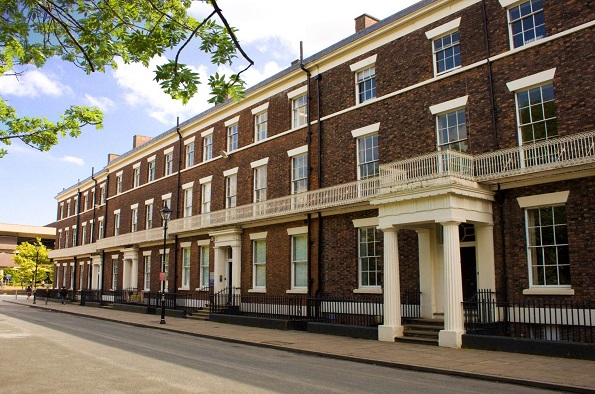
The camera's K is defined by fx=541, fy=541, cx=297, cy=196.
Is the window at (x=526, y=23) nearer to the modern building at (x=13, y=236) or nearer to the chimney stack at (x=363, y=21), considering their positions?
the chimney stack at (x=363, y=21)

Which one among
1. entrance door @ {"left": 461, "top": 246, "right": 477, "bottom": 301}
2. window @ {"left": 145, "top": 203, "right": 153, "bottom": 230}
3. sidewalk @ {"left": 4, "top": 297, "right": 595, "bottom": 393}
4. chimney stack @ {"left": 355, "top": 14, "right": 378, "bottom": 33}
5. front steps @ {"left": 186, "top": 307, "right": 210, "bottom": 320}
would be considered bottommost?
sidewalk @ {"left": 4, "top": 297, "right": 595, "bottom": 393}

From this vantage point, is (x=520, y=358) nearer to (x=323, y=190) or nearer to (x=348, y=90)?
(x=323, y=190)

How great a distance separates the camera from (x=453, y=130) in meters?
18.0

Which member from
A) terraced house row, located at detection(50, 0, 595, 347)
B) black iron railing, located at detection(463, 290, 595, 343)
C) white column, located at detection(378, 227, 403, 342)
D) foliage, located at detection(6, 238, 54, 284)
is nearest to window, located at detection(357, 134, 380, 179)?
terraced house row, located at detection(50, 0, 595, 347)

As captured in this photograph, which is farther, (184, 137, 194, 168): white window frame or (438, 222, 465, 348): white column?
(184, 137, 194, 168): white window frame

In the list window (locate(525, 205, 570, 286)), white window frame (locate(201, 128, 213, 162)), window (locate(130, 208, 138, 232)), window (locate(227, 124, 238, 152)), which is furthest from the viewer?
window (locate(130, 208, 138, 232))

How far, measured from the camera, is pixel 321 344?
Answer: 15680 mm

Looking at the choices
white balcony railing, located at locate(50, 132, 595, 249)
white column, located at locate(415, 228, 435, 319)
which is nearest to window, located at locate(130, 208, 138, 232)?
white balcony railing, located at locate(50, 132, 595, 249)

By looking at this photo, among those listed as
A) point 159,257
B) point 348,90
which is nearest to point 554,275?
point 348,90

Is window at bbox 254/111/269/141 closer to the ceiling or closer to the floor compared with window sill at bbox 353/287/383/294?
closer to the ceiling

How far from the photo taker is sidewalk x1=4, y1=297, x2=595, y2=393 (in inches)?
394

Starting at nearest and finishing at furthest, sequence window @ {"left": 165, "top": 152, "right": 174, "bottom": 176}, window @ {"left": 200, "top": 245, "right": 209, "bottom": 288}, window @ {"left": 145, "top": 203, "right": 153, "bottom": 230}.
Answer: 1. window @ {"left": 200, "top": 245, "right": 209, "bottom": 288}
2. window @ {"left": 165, "top": 152, "right": 174, "bottom": 176}
3. window @ {"left": 145, "top": 203, "right": 153, "bottom": 230}

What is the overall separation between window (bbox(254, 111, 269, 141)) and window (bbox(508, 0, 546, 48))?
12907mm

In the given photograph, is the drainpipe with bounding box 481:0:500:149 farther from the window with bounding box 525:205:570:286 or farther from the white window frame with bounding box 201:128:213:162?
the white window frame with bounding box 201:128:213:162
